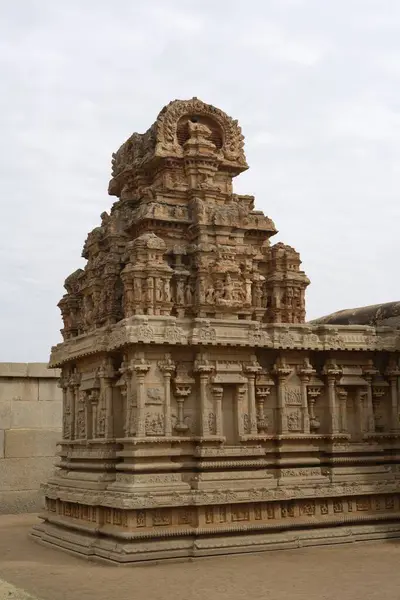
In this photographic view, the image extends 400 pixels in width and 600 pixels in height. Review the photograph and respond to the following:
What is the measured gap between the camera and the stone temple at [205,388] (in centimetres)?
1511

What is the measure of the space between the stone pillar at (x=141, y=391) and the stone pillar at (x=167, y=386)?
36 centimetres

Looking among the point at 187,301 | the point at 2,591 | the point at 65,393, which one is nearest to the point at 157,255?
the point at 187,301

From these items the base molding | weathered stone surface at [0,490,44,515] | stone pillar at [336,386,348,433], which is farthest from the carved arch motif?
weathered stone surface at [0,490,44,515]

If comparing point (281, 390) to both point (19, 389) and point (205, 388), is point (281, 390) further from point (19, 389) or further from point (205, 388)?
point (19, 389)

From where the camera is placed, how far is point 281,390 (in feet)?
55.1

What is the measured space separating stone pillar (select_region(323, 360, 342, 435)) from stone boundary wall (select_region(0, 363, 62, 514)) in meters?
10.3

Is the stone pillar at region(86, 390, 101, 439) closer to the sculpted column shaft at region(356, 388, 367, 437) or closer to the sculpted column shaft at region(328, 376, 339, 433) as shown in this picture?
the sculpted column shaft at region(328, 376, 339, 433)

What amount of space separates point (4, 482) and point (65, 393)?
19.5 feet

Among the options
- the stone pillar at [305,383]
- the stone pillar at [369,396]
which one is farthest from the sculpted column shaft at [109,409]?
the stone pillar at [369,396]

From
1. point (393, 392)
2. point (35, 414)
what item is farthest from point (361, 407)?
point (35, 414)

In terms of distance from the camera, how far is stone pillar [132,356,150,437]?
15.0 metres

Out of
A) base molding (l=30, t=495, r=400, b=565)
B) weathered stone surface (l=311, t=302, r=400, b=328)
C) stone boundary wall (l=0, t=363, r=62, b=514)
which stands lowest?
base molding (l=30, t=495, r=400, b=565)

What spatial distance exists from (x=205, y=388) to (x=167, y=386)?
85cm

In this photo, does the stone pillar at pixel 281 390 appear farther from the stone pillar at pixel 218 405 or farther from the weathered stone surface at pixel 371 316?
the weathered stone surface at pixel 371 316
